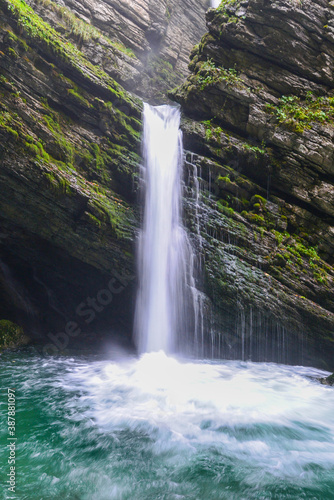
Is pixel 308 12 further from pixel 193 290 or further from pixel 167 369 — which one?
pixel 167 369

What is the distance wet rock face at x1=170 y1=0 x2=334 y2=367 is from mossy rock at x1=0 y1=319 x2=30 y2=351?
20.7 feet

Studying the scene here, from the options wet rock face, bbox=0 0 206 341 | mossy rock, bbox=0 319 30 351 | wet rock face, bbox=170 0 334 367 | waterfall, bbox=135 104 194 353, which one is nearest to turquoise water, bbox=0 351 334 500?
mossy rock, bbox=0 319 30 351

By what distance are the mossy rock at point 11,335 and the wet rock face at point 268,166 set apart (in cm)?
630

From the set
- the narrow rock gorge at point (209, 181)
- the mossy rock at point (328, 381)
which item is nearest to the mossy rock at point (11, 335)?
the narrow rock gorge at point (209, 181)

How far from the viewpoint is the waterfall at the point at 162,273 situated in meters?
9.16

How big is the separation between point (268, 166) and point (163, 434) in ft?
31.4

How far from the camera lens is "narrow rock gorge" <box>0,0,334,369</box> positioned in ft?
26.1

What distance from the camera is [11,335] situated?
27.3ft

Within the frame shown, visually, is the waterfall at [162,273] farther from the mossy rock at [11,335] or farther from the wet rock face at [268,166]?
the mossy rock at [11,335]

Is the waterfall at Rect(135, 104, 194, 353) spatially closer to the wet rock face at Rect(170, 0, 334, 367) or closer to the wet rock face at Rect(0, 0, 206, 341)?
the wet rock face at Rect(0, 0, 206, 341)

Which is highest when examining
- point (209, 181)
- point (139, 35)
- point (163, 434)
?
point (139, 35)

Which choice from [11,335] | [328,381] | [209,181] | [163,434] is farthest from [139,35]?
[163,434]

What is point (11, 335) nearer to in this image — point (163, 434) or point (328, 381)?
point (163, 434)

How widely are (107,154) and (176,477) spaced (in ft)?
29.4
